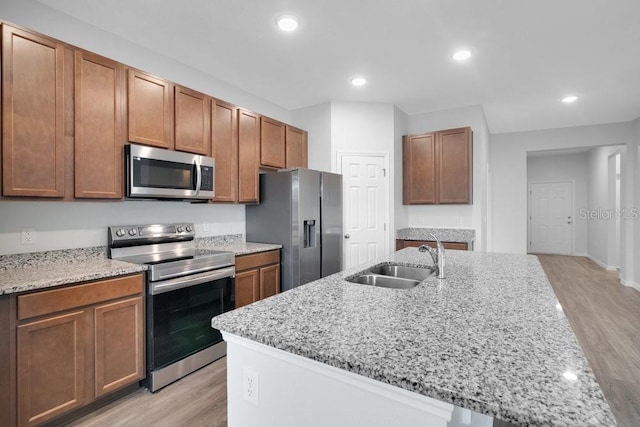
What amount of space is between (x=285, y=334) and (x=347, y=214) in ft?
10.5

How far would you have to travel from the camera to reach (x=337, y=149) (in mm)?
4141

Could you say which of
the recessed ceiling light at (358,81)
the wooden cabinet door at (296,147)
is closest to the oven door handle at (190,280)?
the wooden cabinet door at (296,147)

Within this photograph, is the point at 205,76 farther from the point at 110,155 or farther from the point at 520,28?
the point at 520,28

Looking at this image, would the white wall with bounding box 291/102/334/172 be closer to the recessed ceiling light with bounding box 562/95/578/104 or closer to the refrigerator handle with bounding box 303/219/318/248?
the refrigerator handle with bounding box 303/219/318/248

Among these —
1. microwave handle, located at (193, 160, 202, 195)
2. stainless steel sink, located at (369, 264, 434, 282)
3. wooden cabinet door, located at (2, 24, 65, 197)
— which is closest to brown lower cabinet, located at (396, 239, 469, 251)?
stainless steel sink, located at (369, 264, 434, 282)

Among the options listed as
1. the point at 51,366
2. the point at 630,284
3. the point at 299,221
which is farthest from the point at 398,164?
the point at 630,284

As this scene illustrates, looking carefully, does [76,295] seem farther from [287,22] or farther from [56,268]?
[287,22]

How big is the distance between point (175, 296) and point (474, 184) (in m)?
3.79

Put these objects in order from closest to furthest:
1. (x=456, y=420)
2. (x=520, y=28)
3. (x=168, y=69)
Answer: (x=456, y=420) → (x=520, y=28) → (x=168, y=69)

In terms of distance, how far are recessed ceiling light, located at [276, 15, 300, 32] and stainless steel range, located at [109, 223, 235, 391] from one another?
6.07 feet

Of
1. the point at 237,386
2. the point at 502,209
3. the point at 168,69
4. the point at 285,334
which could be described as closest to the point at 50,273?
the point at 237,386

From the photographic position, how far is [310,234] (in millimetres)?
3492

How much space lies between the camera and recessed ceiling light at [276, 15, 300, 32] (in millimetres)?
2357

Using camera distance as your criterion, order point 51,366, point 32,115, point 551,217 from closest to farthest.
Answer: point 51,366
point 32,115
point 551,217
